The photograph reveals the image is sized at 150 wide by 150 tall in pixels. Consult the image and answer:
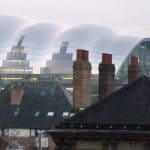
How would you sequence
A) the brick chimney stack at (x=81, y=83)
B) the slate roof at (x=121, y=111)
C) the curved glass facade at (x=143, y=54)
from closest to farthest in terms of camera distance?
the slate roof at (x=121, y=111) < the brick chimney stack at (x=81, y=83) < the curved glass facade at (x=143, y=54)

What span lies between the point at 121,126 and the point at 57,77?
167097 millimetres

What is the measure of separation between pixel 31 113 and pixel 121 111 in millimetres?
55252

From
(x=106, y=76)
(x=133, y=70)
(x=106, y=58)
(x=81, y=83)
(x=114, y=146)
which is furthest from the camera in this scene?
(x=133, y=70)

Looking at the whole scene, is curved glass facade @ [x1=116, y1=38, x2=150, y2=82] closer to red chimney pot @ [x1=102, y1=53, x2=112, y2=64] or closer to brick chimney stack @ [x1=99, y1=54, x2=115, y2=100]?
red chimney pot @ [x1=102, y1=53, x2=112, y2=64]

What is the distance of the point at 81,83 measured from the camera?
29.6 m

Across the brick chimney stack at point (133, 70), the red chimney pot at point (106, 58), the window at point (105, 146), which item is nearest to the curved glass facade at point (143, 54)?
the brick chimney stack at point (133, 70)

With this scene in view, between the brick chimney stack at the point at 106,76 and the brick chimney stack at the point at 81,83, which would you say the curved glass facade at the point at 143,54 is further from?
the brick chimney stack at the point at 81,83

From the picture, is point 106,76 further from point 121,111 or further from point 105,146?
point 105,146

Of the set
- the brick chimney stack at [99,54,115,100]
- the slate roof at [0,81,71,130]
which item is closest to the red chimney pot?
the brick chimney stack at [99,54,115,100]

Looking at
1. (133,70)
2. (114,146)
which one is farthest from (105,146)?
(133,70)

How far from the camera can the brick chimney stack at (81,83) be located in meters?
29.6

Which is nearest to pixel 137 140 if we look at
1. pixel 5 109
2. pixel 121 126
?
pixel 121 126

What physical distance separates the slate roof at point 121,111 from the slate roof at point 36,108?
49013 mm

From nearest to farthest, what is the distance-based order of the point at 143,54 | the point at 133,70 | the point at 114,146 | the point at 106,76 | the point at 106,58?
the point at 114,146 → the point at 106,76 → the point at 106,58 → the point at 133,70 → the point at 143,54
